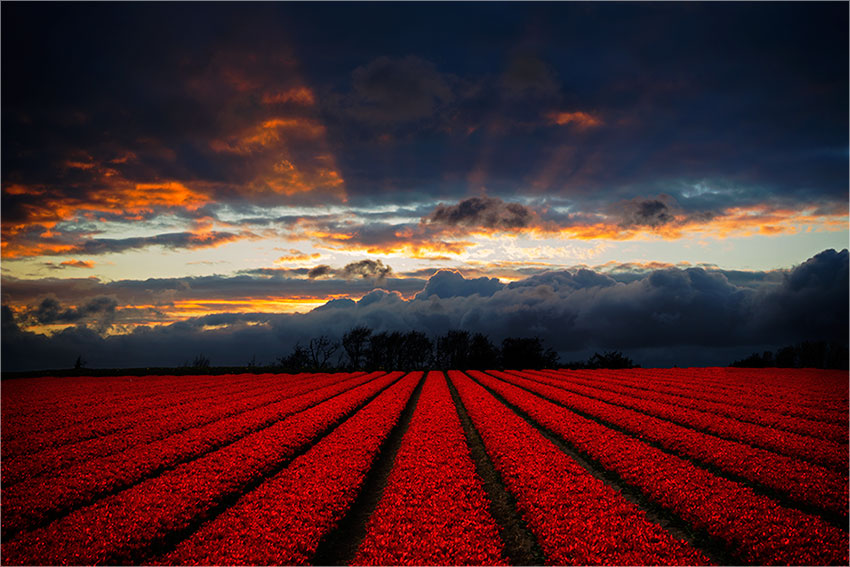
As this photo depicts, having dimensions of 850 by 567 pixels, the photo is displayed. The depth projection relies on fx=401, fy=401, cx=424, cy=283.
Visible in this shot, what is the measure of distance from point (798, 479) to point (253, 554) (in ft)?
48.1

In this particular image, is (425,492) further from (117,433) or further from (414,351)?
(414,351)

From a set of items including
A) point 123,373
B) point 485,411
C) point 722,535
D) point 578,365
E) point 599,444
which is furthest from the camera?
point 578,365

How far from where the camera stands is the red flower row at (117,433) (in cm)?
1365

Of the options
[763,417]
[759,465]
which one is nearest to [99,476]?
[759,465]

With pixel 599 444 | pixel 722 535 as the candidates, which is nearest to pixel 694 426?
pixel 599 444

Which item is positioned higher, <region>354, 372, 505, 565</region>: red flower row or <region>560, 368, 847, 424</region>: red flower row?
<region>354, 372, 505, 565</region>: red flower row

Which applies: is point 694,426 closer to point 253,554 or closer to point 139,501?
point 253,554

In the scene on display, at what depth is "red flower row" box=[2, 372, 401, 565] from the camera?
779cm

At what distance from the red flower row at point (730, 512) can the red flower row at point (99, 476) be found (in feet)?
49.3

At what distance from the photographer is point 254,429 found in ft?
64.3

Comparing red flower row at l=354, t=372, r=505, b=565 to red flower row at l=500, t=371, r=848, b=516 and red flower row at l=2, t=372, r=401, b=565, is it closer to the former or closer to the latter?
red flower row at l=2, t=372, r=401, b=565

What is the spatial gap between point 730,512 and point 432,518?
690cm

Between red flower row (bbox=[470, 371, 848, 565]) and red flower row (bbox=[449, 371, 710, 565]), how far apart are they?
91 cm

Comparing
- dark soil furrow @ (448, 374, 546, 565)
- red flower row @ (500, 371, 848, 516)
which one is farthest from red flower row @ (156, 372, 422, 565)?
red flower row @ (500, 371, 848, 516)
